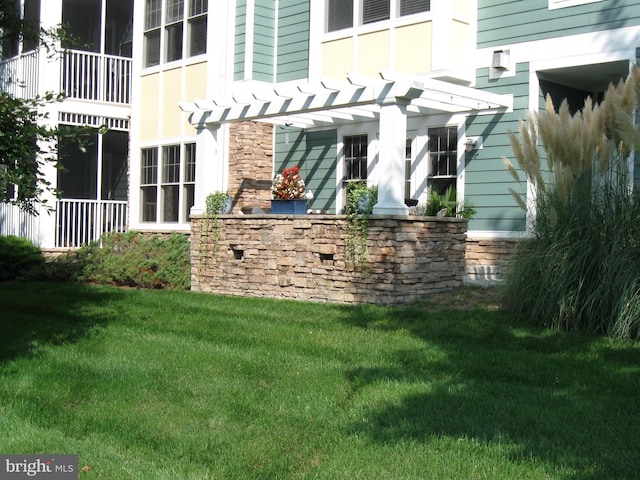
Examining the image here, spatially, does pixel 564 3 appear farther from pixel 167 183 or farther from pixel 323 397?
pixel 167 183

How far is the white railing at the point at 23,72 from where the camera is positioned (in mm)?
16453

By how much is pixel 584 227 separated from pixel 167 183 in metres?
10.1

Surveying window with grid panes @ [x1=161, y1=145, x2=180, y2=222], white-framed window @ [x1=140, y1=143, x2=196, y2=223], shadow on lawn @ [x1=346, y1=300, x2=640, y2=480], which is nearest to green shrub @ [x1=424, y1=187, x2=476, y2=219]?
shadow on lawn @ [x1=346, y1=300, x2=640, y2=480]

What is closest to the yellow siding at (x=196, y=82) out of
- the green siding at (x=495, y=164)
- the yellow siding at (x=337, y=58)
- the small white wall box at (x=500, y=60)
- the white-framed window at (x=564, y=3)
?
the yellow siding at (x=337, y=58)

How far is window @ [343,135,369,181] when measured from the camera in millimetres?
13828

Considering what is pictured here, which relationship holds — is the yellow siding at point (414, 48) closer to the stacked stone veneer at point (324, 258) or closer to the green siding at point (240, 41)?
the stacked stone veneer at point (324, 258)

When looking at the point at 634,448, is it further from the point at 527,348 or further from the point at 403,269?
the point at 403,269

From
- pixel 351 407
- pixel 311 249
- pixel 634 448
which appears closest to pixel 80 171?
pixel 311 249

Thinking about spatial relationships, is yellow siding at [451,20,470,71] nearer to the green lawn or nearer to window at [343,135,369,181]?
window at [343,135,369,181]

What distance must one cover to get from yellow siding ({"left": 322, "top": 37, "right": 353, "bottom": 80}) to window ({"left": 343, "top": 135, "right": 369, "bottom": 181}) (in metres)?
1.15

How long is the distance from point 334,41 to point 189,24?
→ 3571 millimetres

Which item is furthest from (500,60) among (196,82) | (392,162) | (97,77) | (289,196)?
(97,77)

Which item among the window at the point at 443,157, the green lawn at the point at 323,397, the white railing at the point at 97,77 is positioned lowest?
the green lawn at the point at 323,397

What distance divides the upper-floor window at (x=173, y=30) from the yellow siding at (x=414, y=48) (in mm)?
4606
